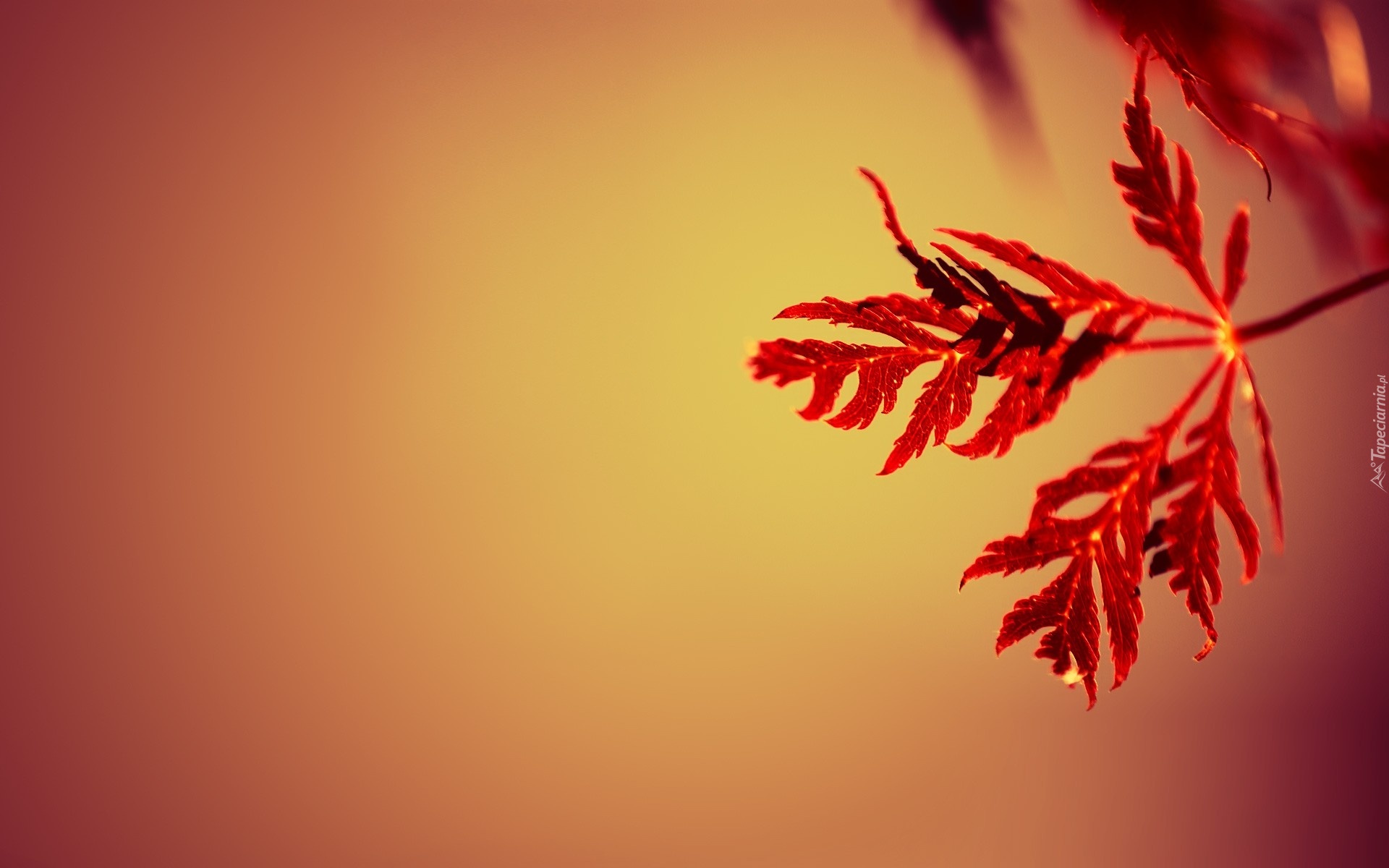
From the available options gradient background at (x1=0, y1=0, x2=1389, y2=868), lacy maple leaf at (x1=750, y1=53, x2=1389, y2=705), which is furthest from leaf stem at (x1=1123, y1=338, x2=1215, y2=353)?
gradient background at (x1=0, y1=0, x2=1389, y2=868)

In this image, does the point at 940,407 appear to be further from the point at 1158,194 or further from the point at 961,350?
the point at 1158,194

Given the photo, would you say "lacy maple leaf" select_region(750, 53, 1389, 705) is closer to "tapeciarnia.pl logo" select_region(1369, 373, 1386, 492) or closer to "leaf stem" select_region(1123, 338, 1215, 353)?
"leaf stem" select_region(1123, 338, 1215, 353)

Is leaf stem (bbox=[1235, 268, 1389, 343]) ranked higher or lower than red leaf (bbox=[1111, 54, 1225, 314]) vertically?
lower

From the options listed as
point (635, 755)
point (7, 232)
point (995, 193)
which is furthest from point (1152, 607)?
point (7, 232)

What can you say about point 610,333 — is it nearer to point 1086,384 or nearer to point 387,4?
point 387,4

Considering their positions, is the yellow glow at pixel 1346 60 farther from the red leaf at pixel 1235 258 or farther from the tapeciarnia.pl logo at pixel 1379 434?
the red leaf at pixel 1235 258

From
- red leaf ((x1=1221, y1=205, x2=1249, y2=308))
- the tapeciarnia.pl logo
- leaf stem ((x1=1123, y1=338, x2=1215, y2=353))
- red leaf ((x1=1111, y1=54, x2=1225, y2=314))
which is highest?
red leaf ((x1=1111, y1=54, x2=1225, y2=314))

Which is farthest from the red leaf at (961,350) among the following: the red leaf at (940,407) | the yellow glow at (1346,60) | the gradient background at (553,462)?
the yellow glow at (1346,60)
